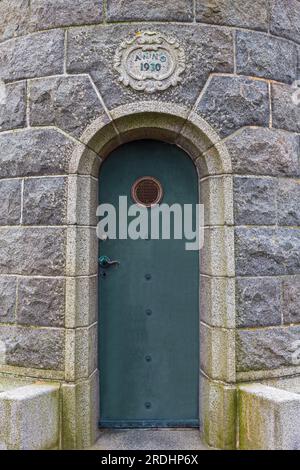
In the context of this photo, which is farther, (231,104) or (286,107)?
(286,107)

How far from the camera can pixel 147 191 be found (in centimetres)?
321

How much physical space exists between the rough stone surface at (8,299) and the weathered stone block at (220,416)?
175cm

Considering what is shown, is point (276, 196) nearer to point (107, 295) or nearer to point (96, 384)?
point (107, 295)

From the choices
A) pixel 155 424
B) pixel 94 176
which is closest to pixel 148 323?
pixel 155 424

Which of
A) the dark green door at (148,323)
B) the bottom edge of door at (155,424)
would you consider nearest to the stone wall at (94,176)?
the dark green door at (148,323)

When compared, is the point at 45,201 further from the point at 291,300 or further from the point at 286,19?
the point at 286,19

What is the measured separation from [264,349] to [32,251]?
2.06 metres

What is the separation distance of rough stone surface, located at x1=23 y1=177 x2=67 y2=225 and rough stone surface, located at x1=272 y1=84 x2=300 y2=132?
1901mm

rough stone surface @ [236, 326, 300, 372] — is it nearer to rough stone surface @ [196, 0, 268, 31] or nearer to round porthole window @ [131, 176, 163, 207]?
round porthole window @ [131, 176, 163, 207]

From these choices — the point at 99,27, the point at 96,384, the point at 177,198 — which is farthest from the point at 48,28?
the point at 96,384

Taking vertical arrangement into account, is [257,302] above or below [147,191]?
below

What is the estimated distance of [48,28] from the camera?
3.02 metres

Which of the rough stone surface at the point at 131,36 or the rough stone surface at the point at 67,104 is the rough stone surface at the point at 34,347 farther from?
the rough stone surface at the point at 131,36

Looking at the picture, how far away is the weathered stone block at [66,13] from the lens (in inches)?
117
